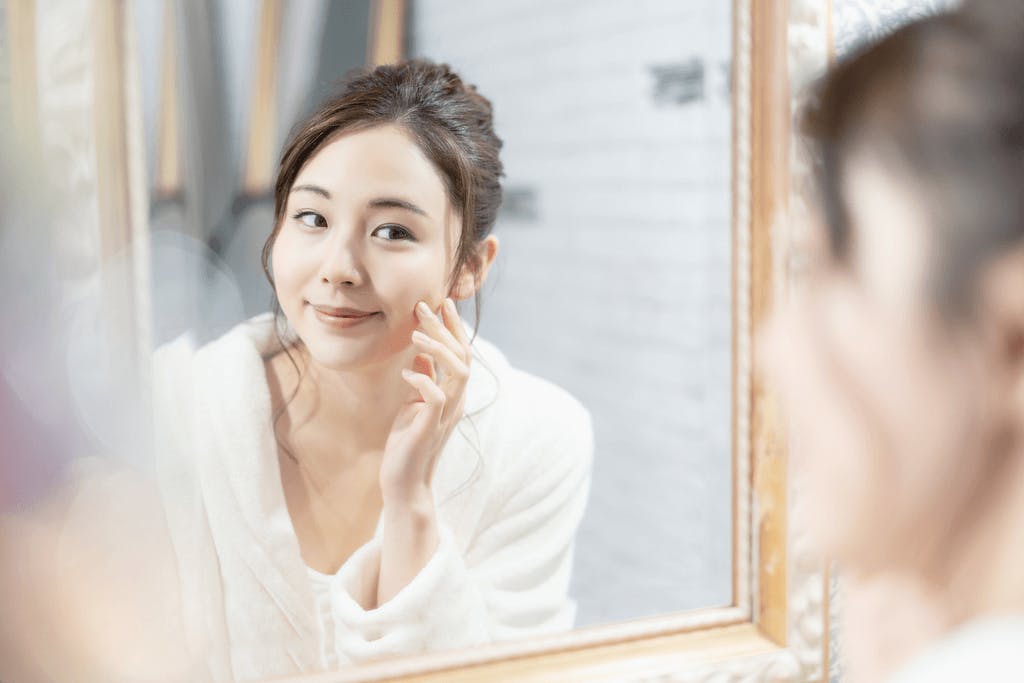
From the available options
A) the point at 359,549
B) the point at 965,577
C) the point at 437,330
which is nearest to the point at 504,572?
the point at 359,549

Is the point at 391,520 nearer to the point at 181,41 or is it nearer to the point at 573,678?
the point at 573,678

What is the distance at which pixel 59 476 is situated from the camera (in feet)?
2.64

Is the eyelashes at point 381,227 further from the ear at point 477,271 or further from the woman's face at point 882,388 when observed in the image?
the woman's face at point 882,388

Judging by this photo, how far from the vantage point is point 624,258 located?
991 mm

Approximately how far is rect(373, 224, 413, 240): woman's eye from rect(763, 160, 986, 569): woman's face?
1.31 feet

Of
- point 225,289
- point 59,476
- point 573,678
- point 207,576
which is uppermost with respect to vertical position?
point 225,289

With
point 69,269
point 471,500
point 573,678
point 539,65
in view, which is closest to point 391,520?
point 471,500

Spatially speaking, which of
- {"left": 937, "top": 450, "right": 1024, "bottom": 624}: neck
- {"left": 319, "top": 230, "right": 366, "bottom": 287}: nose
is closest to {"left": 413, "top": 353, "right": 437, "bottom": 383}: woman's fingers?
{"left": 319, "top": 230, "right": 366, "bottom": 287}: nose

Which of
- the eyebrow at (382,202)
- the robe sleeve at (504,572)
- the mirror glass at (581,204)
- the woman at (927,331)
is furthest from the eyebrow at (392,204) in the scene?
the woman at (927,331)

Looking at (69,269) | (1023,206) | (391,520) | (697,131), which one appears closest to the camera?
(1023,206)

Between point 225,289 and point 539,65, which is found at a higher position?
point 539,65

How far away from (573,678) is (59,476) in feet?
1.85

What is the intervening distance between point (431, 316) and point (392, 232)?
96 mm

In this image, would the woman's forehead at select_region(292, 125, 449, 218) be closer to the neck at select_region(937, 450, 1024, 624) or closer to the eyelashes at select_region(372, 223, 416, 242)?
the eyelashes at select_region(372, 223, 416, 242)
